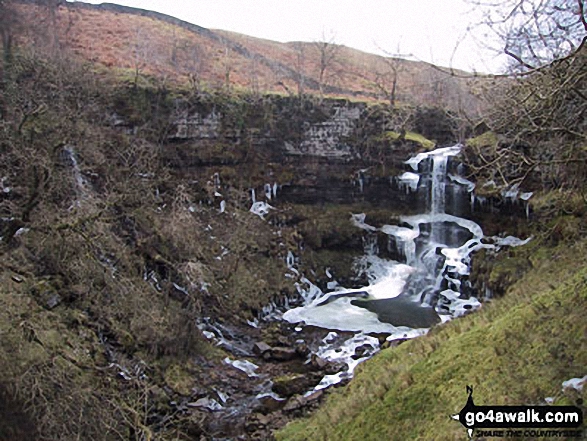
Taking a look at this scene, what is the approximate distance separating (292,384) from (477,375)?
Answer: 9089 mm

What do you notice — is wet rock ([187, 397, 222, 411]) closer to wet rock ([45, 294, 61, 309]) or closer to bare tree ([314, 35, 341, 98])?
wet rock ([45, 294, 61, 309])

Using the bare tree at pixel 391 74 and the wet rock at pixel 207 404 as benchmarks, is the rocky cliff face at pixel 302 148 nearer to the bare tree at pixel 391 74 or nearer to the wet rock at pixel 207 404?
the bare tree at pixel 391 74

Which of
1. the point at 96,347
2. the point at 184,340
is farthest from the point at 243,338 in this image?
the point at 96,347

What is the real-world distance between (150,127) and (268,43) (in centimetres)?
4277

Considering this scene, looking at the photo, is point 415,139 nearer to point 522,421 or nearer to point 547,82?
point 547,82

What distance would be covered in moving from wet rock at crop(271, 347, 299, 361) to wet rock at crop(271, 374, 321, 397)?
1.79m

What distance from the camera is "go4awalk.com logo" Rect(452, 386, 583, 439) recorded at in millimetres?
3555

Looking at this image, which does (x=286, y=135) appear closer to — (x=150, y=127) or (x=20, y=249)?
(x=150, y=127)

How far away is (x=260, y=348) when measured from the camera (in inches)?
644

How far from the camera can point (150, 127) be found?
24.9 metres

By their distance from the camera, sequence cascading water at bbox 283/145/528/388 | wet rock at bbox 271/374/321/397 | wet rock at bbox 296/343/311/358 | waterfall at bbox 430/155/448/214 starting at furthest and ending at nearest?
1. waterfall at bbox 430/155/448/214
2. cascading water at bbox 283/145/528/388
3. wet rock at bbox 296/343/311/358
4. wet rock at bbox 271/374/321/397

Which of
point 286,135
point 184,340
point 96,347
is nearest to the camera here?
point 96,347

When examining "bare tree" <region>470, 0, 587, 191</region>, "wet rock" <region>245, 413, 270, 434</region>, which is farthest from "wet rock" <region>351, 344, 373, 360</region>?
"bare tree" <region>470, 0, 587, 191</region>

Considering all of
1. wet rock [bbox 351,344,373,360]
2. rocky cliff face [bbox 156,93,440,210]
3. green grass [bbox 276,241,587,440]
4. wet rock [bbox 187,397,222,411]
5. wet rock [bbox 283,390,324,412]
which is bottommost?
wet rock [bbox 187,397,222,411]
